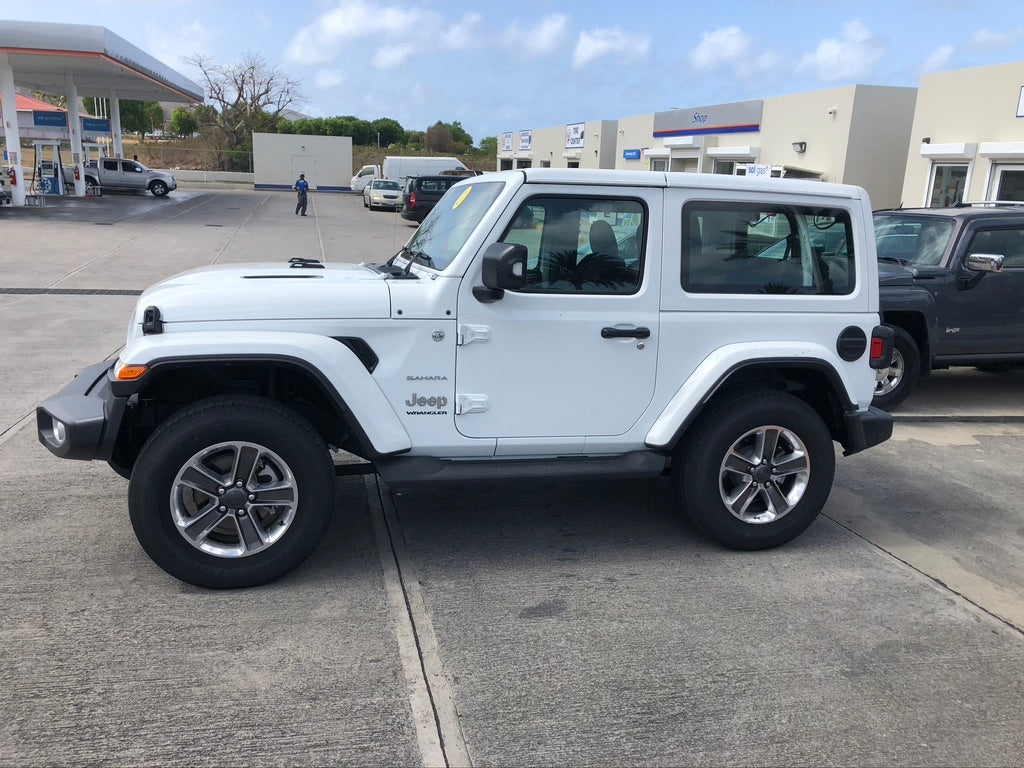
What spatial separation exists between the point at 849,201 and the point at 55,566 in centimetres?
449

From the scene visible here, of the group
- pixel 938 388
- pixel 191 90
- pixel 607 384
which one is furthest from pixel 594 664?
pixel 191 90

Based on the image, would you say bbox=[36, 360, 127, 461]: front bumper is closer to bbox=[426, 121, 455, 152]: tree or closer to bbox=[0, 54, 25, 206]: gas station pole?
bbox=[0, 54, 25, 206]: gas station pole

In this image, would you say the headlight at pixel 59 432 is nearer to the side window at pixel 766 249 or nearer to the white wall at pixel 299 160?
the side window at pixel 766 249

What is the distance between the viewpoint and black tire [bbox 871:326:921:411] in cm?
752

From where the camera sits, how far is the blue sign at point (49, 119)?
107ft

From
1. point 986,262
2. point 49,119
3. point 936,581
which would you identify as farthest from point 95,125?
point 936,581

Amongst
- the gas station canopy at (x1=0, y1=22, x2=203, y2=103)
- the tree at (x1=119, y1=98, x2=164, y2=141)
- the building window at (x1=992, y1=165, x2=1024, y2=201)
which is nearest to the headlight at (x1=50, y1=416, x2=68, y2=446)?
the building window at (x1=992, y1=165, x2=1024, y2=201)

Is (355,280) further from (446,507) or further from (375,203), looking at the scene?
(375,203)

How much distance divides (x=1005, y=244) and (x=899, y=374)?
5.92 feet

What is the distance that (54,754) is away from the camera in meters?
2.74

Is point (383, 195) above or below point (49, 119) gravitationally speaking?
below

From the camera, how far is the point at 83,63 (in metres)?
26.2

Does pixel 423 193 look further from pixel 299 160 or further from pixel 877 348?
pixel 299 160

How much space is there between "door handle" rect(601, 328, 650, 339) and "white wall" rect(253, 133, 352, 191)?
161 feet
